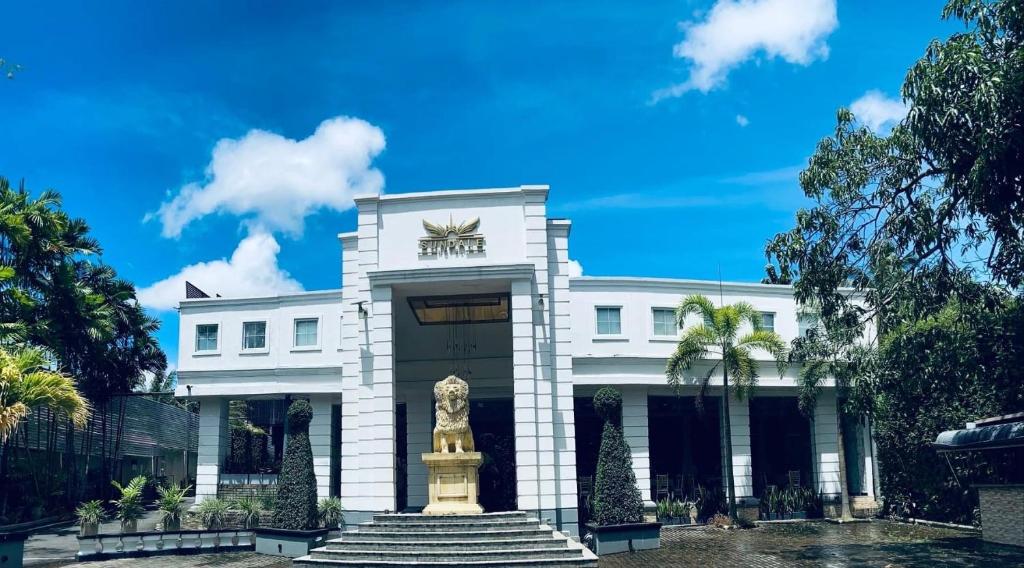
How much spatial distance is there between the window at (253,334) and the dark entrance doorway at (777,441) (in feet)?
54.6

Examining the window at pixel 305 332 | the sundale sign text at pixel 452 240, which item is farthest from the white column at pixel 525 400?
the window at pixel 305 332

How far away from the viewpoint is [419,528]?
18062 mm

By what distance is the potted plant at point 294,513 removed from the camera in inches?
754

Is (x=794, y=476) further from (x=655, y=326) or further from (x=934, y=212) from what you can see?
(x=934, y=212)

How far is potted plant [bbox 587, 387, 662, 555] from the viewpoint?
754 inches

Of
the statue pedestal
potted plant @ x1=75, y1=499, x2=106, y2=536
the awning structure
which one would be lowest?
potted plant @ x1=75, y1=499, x2=106, y2=536

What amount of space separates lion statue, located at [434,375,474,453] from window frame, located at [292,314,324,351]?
891cm

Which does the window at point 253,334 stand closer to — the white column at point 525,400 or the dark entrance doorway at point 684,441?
the white column at point 525,400

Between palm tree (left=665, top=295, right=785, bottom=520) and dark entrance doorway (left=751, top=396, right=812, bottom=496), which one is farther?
dark entrance doorway (left=751, top=396, right=812, bottom=496)

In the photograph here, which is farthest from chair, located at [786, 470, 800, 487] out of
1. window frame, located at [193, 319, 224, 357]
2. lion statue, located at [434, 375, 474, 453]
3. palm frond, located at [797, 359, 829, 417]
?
window frame, located at [193, 319, 224, 357]

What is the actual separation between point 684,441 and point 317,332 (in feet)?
41.6

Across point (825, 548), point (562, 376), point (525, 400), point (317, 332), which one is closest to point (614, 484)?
point (525, 400)

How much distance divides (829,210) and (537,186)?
7.43 metres

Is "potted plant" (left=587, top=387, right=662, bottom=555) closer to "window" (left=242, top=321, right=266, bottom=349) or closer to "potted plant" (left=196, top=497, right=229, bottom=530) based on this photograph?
"potted plant" (left=196, top=497, right=229, bottom=530)
